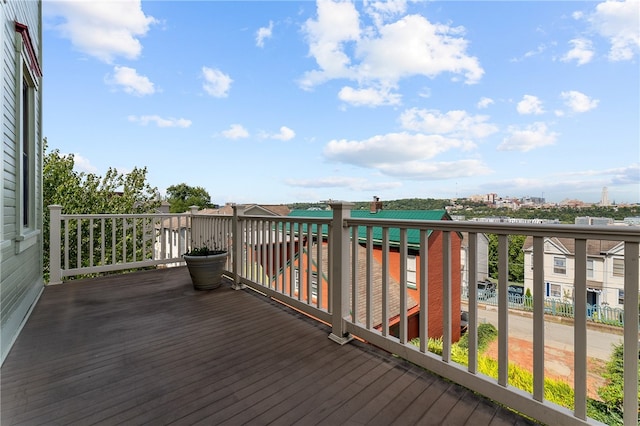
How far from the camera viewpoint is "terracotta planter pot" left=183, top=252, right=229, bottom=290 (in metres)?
3.67

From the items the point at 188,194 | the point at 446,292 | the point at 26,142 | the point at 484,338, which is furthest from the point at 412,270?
the point at 188,194

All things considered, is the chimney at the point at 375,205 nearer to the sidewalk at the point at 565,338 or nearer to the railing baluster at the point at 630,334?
the sidewalk at the point at 565,338

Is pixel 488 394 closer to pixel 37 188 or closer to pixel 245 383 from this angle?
pixel 245 383

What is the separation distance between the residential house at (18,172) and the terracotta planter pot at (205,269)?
60.6 inches

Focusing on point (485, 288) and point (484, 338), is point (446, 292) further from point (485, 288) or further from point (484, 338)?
point (484, 338)

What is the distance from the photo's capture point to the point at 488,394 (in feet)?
5.25

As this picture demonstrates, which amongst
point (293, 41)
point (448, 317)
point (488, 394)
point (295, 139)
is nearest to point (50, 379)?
point (448, 317)

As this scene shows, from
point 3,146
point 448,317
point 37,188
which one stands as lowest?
point 448,317

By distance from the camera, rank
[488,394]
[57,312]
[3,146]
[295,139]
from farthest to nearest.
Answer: [295,139] → [57,312] → [3,146] → [488,394]

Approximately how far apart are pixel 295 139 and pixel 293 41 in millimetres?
6556

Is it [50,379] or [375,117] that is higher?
[375,117]

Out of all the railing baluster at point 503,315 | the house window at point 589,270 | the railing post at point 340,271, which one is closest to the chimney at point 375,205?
the railing post at point 340,271

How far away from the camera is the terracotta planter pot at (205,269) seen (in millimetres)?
3674

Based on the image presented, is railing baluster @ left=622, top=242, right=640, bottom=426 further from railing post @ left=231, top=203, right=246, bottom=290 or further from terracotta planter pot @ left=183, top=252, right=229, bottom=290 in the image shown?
terracotta planter pot @ left=183, top=252, right=229, bottom=290
